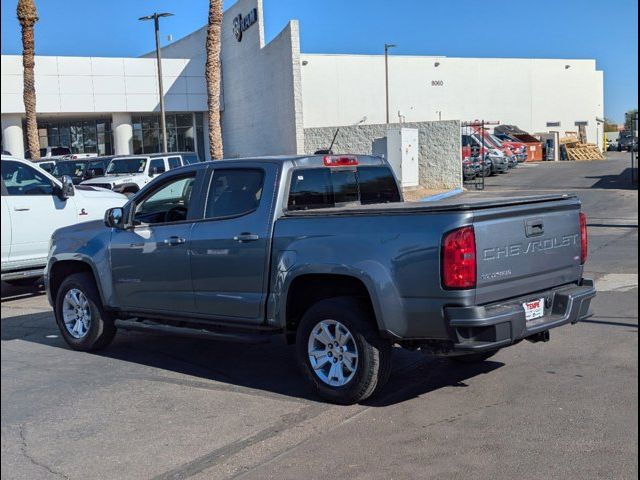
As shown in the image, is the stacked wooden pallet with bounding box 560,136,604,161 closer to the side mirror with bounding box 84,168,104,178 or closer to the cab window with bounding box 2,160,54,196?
the side mirror with bounding box 84,168,104,178

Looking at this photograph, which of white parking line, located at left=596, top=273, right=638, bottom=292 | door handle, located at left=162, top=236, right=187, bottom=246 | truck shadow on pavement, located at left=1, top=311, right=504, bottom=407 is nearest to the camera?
truck shadow on pavement, located at left=1, top=311, right=504, bottom=407

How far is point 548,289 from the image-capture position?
5859 mm

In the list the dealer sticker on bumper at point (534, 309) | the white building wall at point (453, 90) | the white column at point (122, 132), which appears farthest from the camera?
the white building wall at point (453, 90)

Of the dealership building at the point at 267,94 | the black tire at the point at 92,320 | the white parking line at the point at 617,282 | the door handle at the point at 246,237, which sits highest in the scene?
the dealership building at the point at 267,94

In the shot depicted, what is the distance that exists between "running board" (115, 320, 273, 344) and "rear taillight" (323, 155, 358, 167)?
65.1 inches

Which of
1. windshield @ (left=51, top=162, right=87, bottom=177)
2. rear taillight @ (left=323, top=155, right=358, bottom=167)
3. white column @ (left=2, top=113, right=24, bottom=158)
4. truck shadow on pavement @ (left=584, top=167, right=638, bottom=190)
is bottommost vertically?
truck shadow on pavement @ (left=584, top=167, right=638, bottom=190)

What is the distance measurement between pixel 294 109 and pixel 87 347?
27.3 m

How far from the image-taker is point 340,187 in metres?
7.02

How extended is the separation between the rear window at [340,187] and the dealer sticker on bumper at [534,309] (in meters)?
2.07

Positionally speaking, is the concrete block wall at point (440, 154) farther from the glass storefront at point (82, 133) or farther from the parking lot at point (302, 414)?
the glass storefront at point (82, 133)

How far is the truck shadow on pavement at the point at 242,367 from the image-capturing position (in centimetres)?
648

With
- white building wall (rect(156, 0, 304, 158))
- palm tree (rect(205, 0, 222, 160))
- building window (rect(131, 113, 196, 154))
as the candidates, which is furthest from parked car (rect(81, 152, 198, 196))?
building window (rect(131, 113, 196, 154))

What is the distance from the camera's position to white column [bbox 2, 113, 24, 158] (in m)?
44.1

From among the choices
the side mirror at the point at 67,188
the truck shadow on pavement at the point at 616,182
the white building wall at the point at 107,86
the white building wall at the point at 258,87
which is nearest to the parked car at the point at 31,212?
the side mirror at the point at 67,188
